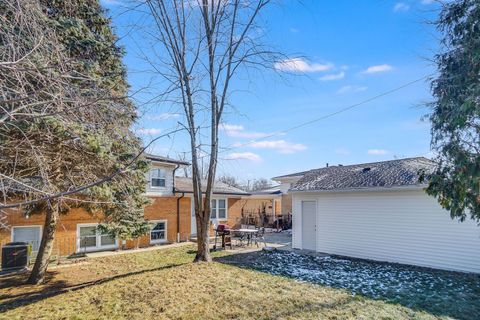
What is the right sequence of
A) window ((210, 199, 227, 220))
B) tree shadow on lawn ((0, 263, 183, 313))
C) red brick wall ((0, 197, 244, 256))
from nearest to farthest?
1. tree shadow on lawn ((0, 263, 183, 313))
2. red brick wall ((0, 197, 244, 256))
3. window ((210, 199, 227, 220))

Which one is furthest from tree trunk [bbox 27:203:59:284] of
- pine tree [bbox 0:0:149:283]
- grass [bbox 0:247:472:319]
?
grass [bbox 0:247:472:319]

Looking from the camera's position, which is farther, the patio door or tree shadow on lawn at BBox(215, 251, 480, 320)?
the patio door

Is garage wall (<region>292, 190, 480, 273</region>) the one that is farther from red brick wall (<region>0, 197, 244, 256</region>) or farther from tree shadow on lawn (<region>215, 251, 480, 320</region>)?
red brick wall (<region>0, 197, 244, 256</region>)

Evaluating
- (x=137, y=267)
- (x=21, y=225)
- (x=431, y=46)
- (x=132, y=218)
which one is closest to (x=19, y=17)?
(x=431, y=46)

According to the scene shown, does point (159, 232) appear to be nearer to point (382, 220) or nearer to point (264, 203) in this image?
point (382, 220)

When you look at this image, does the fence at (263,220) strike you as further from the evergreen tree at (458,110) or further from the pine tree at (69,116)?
the evergreen tree at (458,110)

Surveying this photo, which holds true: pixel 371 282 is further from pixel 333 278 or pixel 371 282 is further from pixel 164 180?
pixel 164 180

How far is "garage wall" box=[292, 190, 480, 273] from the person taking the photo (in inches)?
412

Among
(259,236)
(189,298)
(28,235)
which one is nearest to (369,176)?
(259,236)

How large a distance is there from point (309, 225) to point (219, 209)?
23.9ft

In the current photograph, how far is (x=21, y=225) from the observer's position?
11.9m

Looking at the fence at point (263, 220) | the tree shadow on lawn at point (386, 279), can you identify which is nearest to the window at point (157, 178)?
the tree shadow on lawn at point (386, 279)

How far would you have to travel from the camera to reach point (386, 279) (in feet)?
30.2

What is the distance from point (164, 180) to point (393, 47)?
12.3m
